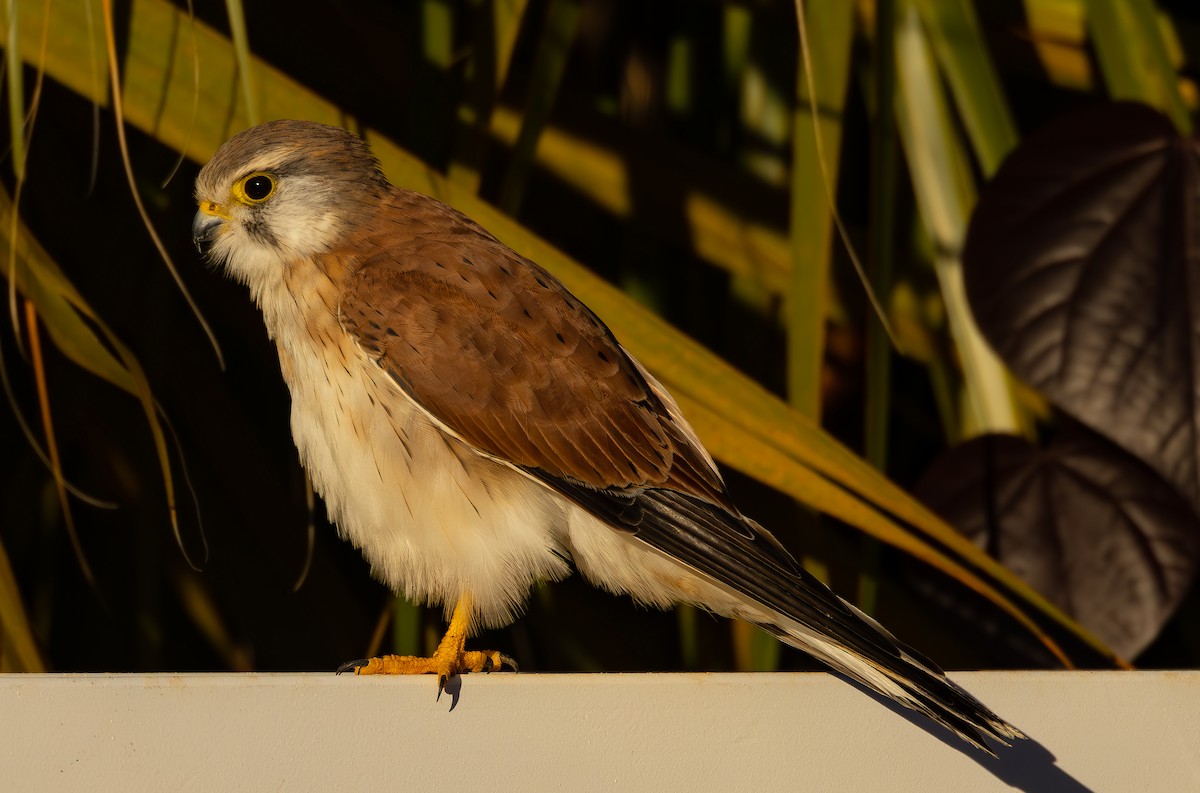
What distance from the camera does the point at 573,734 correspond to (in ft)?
3.92

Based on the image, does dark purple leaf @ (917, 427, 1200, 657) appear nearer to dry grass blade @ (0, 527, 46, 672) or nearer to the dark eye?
the dark eye

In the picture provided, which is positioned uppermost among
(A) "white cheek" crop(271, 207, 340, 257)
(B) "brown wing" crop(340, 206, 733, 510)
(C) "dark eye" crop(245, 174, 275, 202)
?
(C) "dark eye" crop(245, 174, 275, 202)

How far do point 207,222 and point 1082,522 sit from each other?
1.39 metres

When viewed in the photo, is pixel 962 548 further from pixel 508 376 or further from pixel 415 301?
pixel 415 301

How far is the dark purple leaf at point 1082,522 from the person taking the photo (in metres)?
1.82

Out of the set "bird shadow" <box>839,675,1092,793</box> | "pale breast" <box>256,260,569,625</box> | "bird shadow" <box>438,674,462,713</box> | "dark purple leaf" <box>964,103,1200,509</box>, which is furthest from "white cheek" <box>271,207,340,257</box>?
"bird shadow" <box>839,675,1092,793</box>

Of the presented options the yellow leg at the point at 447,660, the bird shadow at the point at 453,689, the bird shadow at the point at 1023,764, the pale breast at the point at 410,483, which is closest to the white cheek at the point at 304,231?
the pale breast at the point at 410,483

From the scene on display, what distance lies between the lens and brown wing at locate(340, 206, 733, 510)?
5.22ft

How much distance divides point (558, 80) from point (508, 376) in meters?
0.56

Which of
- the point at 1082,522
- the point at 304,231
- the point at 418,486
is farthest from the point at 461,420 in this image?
the point at 1082,522

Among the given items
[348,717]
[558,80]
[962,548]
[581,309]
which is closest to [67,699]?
[348,717]

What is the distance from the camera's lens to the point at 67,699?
3.69 ft

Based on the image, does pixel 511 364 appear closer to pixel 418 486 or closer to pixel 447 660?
→ pixel 418 486

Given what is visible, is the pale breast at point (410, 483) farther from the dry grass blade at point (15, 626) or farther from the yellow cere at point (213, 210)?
the dry grass blade at point (15, 626)
